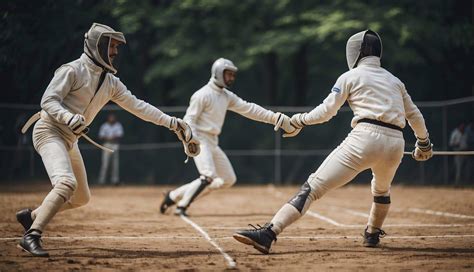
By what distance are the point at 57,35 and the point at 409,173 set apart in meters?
11.2

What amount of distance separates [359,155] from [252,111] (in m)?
3.33

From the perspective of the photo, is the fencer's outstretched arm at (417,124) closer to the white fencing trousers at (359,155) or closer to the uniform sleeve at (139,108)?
the white fencing trousers at (359,155)

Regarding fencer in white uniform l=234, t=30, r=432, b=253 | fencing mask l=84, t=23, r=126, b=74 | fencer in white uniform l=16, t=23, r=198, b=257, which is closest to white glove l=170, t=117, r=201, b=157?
fencer in white uniform l=16, t=23, r=198, b=257

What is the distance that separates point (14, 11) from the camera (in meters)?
13.8

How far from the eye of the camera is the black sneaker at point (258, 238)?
764cm

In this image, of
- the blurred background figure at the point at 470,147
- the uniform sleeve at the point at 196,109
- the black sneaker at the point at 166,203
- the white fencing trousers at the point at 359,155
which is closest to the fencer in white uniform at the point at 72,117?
the white fencing trousers at the point at 359,155

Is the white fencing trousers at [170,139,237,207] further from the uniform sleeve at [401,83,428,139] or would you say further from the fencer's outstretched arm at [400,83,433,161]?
the uniform sleeve at [401,83,428,139]

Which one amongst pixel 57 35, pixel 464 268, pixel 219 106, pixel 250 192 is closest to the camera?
pixel 464 268

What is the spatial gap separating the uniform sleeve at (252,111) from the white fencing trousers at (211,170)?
3.06 ft

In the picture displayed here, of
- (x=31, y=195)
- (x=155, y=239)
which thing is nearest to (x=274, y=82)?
(x=31, y=195)

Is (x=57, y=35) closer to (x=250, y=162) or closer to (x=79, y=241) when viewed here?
(x=250, y=162)

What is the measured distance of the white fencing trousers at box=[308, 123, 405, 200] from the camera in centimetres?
768

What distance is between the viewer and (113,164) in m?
24.1

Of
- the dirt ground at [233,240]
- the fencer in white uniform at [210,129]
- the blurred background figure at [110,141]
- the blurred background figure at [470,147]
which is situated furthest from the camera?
the blurred background figure at [110,141]
